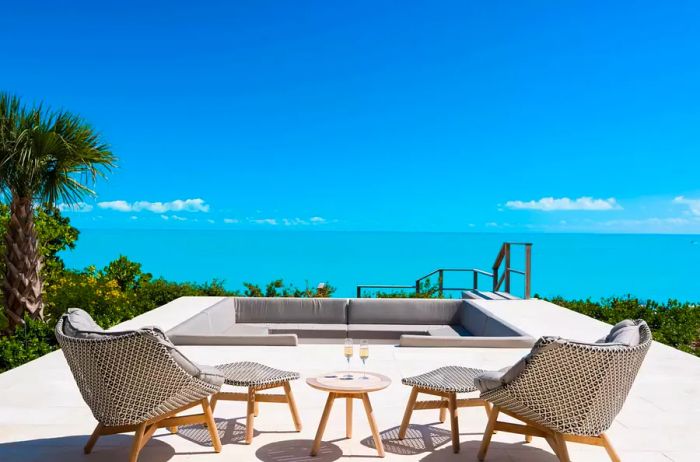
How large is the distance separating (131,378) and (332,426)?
1463 millimetres

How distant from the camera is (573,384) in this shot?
317 centimetres

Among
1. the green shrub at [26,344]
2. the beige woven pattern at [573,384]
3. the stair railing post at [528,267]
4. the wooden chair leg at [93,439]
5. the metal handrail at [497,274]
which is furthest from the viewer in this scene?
the metal handrail at [497,274]

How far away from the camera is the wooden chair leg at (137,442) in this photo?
11.0 ft

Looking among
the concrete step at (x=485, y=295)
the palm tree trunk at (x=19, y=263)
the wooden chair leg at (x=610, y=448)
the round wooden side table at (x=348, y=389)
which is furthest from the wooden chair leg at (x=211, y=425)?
the concrete step at (x=485, y=295)

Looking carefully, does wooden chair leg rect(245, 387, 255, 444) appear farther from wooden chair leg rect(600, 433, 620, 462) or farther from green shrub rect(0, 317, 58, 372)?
green shrub rect(0, 317, 58, 372)

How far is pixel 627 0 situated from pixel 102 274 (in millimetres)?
15586

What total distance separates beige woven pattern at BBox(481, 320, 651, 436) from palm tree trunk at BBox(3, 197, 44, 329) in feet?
21.6

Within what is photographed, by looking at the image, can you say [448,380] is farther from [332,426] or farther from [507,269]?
[507,269]

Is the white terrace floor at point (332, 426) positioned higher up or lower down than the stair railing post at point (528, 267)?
lower down

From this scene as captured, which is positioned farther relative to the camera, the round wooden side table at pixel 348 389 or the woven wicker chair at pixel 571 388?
the round wooden side table at pixel 348 389

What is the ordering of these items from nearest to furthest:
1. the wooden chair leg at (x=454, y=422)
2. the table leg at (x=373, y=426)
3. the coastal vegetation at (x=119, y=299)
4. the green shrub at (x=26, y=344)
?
the table leg at (x=373, y=426) < the wooden chair leg at (x=454, y=422) < the green shrub at (x=26, y=344) < the coastal vegetation at (x=119, y=299)

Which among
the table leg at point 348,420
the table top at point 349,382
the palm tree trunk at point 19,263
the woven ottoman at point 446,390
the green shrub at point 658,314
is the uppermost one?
the palm tree trunk at point 19,263

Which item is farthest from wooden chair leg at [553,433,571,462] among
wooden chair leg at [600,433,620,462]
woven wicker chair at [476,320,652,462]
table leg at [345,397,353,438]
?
table leg at [345,397,353,438]

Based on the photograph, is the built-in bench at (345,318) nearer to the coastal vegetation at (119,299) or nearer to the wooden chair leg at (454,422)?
the coastal vegetation at (119,299)
